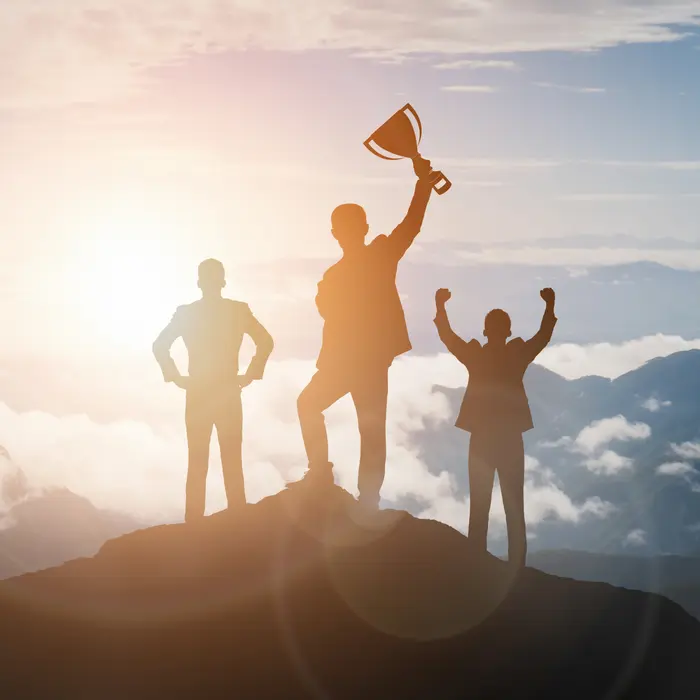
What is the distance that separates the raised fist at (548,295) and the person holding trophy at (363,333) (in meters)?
2.01

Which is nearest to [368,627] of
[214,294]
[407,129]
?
[214,294]

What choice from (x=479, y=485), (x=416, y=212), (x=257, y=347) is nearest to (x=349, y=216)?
(x=416, y=212)

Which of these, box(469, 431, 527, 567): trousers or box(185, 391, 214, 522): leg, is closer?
box(469, 431, 527, 567): trousers

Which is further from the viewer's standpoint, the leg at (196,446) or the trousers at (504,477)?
the leg at (196,446)

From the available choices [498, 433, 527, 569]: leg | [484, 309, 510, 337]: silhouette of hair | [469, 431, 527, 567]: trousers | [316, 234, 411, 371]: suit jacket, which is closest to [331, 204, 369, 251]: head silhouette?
[316, 234, 411, 371]: suit jacket

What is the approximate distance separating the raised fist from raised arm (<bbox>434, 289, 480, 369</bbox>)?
3.54ft

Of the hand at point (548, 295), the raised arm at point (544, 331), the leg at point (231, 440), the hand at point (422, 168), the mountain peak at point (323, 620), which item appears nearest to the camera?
the mountain peak at point (323, 620)

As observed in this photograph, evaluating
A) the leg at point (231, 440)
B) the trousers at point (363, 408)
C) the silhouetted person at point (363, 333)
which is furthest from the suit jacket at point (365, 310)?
the leg at point (231, 440)

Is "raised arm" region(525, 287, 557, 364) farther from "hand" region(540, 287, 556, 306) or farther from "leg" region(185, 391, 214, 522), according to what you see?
"leg" region(185, 391, 214, 522)

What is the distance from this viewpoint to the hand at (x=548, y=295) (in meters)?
14.5

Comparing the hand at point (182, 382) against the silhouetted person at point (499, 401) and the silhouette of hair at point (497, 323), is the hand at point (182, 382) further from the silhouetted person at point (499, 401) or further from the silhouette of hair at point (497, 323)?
the silhouette of hair at point (497, 323)

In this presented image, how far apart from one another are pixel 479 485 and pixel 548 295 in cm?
264

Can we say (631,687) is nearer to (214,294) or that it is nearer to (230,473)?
(230,473)

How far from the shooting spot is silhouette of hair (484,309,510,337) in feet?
47.1
